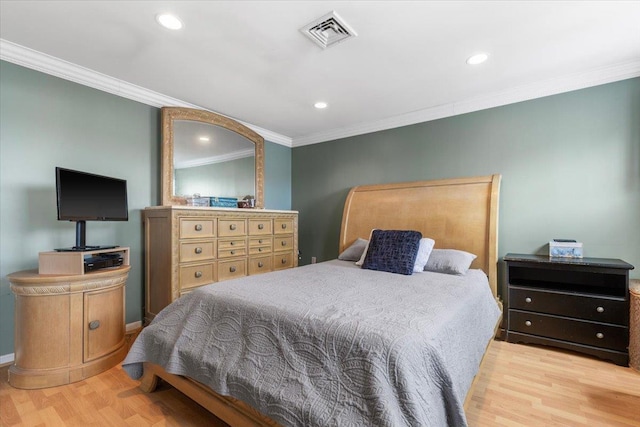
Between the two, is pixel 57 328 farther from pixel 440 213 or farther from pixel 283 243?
pixel 440 213

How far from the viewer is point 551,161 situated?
8.96ft

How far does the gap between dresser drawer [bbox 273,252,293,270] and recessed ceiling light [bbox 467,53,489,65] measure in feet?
9.45

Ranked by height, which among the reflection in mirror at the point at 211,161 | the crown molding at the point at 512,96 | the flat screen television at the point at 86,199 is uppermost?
the crown molding at the point at 512,96

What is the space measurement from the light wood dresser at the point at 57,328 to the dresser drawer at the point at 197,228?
72cm

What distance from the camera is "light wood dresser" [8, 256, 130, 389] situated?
1.89 metres

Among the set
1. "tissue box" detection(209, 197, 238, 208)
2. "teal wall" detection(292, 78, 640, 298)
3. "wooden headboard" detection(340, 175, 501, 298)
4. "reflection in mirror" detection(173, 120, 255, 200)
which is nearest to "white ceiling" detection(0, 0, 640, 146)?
"teal wall" detection(292, 78, 640, 298)

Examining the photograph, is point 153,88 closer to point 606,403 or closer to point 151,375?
point 151,375

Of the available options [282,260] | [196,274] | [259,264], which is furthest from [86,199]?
[282,260]

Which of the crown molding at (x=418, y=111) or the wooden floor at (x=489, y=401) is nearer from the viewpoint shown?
the wooden floor at (x=489, y=401)

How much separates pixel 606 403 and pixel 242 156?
393 centimetres

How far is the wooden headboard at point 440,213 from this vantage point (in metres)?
2.85

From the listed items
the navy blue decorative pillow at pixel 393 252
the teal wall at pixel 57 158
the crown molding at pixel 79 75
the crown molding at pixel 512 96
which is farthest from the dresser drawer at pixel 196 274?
the crown molding at pixel 512 96

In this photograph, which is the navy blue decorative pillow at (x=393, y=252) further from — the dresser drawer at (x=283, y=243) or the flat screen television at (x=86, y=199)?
the flat screen television at (x=86, y=199)

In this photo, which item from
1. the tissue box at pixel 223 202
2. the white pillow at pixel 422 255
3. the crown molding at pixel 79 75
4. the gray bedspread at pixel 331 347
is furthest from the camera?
the tissue box at pixel 223 202
